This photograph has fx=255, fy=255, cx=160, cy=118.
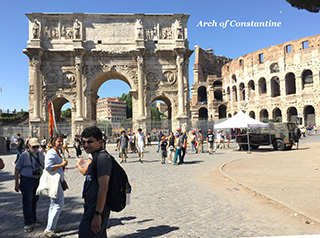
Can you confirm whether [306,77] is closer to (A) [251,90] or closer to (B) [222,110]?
(A) [251,90]

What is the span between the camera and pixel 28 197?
4145 millimetres

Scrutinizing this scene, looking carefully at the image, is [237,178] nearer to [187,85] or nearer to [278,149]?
[278,149]

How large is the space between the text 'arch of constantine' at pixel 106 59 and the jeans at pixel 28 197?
1895 cm

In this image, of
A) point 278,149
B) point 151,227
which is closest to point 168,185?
point 151,227

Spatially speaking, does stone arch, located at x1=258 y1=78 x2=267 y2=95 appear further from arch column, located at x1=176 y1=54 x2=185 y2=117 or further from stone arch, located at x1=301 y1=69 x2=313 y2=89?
arch column, located at x1=176 y1=54 x2=185 y2=117

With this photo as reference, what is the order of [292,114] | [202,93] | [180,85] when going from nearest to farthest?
[180,85], [292,114], [202,93]

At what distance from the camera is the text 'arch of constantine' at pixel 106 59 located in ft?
76.7

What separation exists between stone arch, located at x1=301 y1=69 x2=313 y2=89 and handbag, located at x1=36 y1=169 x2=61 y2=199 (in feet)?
132

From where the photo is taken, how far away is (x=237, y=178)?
25.3 ft

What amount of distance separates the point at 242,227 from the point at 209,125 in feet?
73.0

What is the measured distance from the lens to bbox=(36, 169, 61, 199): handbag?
384cm

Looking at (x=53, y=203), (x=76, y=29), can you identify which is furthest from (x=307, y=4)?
(x=76, y=29)

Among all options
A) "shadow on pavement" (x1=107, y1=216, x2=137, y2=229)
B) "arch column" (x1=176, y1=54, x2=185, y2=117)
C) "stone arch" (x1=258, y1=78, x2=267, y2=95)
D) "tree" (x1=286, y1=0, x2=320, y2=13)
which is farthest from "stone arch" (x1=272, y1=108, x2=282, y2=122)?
"shadow on pavement" (x1=107, y1=216, x2=137, y2=229)

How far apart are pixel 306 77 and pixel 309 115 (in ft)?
18.1
